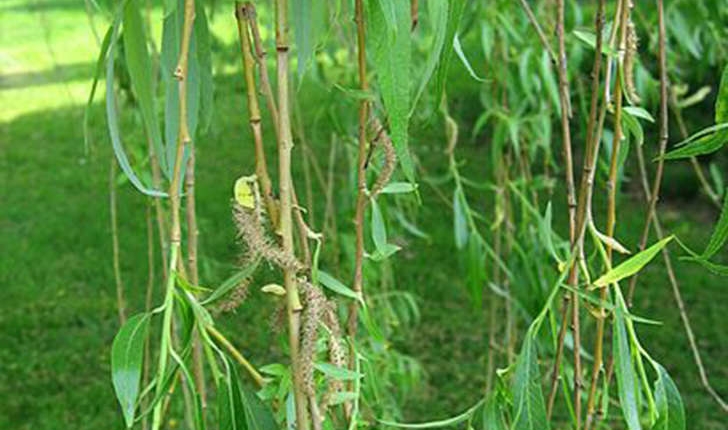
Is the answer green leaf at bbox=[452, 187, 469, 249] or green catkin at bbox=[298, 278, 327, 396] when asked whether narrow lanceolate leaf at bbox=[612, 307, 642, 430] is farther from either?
green leaf at bbox=[452, 187, 469, 249]

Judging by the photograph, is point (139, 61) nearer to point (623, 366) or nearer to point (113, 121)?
point (113, 121)

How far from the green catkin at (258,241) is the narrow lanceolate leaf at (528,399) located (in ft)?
0.44

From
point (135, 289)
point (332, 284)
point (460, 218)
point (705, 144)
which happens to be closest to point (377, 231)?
point (332, 284)

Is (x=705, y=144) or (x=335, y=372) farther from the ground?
(x=705, y=144)

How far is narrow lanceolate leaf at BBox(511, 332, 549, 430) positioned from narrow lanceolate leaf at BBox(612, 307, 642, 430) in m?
0.04

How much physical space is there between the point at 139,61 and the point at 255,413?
0.17 meters

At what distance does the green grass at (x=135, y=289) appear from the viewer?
254 cm

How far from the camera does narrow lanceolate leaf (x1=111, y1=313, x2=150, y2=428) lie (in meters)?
0.49

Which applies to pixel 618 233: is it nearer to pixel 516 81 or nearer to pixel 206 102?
pixel 516 81

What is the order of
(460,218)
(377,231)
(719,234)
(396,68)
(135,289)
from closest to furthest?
1. (396,68)
2. (719,234)
3. (377,231)
4. (460,218)
5. (135,289)

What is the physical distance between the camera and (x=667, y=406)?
0.59 metres

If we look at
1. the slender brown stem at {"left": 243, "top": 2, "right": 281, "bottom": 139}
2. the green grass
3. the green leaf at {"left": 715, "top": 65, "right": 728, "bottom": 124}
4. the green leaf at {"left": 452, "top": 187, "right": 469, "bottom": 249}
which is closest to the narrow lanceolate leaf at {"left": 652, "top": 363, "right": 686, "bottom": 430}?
the green leaf at {"left": 715, "top": 65, "right": 728, "bottom": 124}

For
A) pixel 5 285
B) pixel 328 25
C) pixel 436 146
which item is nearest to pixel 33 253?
pixel 5 285

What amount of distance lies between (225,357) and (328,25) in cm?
22
